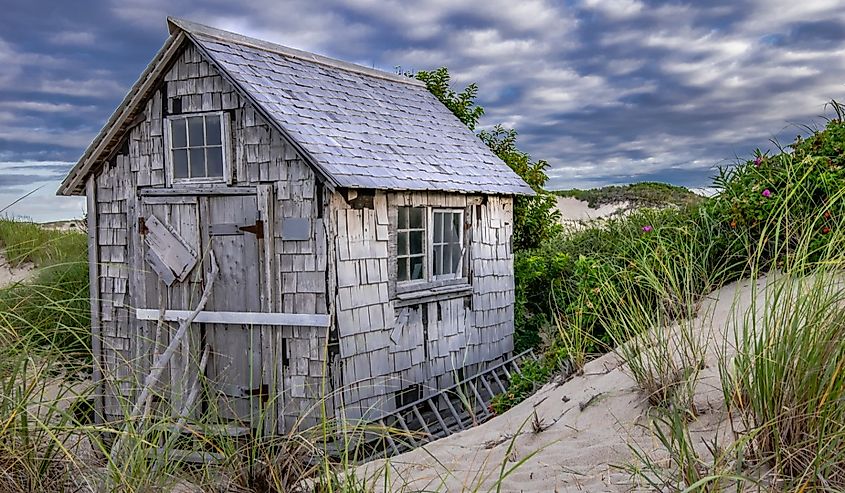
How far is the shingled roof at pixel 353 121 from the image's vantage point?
7.90 m

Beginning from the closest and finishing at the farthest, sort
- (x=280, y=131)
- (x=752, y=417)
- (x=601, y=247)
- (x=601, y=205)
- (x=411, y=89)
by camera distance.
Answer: (x=752, y=417)
(x=280, y=131)
(x=601, y=247)
(x=411, y=89)
(x=601, y=205)

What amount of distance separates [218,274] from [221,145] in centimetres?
146

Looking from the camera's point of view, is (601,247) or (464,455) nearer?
(464,455)

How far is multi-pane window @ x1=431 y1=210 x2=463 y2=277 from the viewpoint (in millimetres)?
9344

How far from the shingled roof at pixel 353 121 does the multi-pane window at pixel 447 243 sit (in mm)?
439

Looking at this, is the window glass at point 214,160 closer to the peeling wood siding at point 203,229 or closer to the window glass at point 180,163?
the peeling wood siding at point 203,229

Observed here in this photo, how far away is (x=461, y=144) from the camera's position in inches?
442

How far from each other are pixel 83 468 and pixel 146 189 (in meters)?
6.07

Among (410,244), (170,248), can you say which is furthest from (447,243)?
(170,248)

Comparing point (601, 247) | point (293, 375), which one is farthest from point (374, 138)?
point (601, 247)

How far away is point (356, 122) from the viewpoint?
364 inches

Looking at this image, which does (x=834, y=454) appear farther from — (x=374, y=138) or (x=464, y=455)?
(x=374, y=138)

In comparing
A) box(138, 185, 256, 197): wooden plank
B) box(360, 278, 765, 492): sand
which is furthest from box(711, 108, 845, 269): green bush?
box(138, 185, 256, 197): wooden plank

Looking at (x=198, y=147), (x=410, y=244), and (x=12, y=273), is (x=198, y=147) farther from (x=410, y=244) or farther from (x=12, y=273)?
(x=12, y=273)
